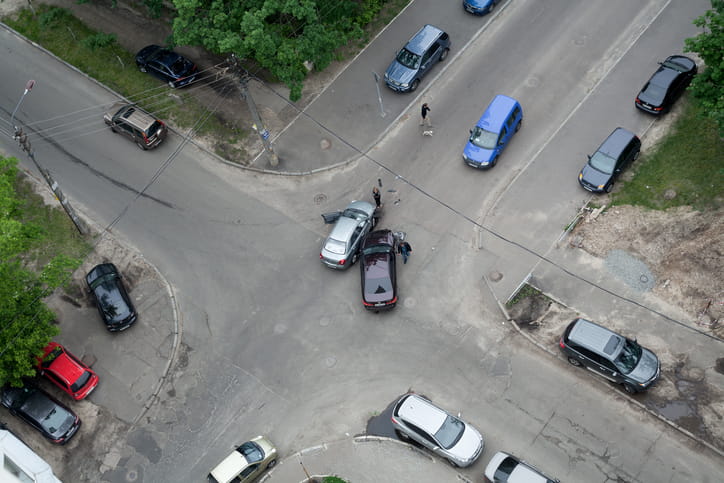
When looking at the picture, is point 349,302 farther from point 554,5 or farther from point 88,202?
point 554,5

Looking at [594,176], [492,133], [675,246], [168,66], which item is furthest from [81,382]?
[675,246]

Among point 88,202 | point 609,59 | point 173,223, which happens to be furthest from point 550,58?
point 88,202

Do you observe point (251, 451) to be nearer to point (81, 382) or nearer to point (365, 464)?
point (365, 464)

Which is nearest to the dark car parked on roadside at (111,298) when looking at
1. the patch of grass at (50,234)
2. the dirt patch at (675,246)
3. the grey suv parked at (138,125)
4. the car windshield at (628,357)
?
the patch of grass at (50,234)

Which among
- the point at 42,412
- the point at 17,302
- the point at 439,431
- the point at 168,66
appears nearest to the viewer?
the point at 439,431

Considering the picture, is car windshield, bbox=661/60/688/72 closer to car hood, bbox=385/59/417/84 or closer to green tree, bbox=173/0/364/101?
car hood, bbox=385/59/417/84

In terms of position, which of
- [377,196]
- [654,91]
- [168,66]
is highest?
[654,91]

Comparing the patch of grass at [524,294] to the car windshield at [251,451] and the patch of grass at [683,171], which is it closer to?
the patch of grass at [683,171]
